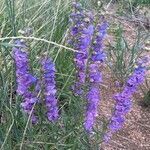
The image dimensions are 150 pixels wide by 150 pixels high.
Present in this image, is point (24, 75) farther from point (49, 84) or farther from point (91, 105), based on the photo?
point (91, 105)

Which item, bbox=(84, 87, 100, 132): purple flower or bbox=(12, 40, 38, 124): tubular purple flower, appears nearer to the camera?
bbox=(12, 40, 38, 124): tubular purple flower

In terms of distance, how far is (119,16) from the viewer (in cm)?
504

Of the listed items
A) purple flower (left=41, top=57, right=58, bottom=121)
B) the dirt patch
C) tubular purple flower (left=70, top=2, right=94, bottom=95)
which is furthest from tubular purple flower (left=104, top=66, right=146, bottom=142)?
the dirt patch

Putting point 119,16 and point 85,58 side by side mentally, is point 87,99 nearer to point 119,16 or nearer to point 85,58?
point 85,58

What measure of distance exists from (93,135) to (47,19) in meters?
1.41

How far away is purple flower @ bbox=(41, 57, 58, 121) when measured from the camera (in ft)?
6.22

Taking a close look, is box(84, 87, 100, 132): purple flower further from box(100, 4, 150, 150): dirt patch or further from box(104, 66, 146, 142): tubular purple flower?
box(100, 4, 150, 150): dirt patch

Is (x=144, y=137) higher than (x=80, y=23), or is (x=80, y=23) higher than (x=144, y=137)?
(x=80, y=23)

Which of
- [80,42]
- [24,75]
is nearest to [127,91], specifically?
[80,42]

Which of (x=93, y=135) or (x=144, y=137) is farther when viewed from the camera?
(x=144, y=137)

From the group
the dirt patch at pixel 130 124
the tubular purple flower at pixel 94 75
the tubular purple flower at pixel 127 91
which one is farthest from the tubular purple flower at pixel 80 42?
the dirt patch at pixel 130 124

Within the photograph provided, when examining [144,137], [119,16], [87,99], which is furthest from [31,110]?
[119,16]

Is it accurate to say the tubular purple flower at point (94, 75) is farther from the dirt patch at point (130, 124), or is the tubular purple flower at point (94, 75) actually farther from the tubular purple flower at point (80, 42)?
the dirt patch at point (130, 124)

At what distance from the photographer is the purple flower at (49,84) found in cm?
190
